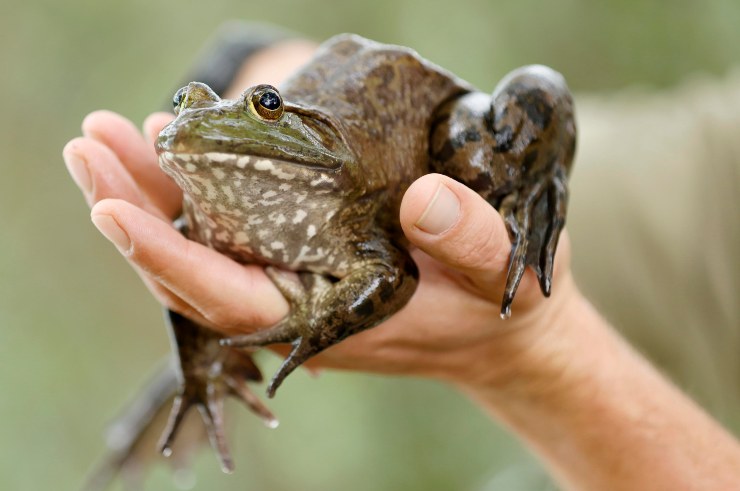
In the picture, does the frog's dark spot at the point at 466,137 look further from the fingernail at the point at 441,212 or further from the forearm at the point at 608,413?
the forearm at the point at 608,413

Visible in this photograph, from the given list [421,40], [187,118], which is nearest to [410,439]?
[421,40]

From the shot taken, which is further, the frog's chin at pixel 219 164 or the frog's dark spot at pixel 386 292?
the frog's dark spot at pixel 386 292

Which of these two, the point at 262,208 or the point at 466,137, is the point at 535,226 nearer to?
the point at 466,137

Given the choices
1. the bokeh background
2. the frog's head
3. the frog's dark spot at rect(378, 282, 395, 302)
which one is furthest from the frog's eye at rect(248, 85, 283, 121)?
the bokeh background

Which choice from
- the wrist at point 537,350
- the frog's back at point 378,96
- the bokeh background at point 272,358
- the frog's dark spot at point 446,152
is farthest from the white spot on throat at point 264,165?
the bokeh background at point 272,358

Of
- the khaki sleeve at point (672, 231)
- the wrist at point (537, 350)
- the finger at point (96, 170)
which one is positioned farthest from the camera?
the khaki sleeve at point (672, 231)

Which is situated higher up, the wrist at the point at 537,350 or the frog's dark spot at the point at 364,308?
the frog's dark spot at the point at 364,308

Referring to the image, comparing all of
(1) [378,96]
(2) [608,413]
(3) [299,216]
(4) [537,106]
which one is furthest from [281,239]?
(2) [608,413]

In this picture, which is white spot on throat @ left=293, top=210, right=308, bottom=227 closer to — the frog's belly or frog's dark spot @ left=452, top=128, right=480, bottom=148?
the frog's belly
